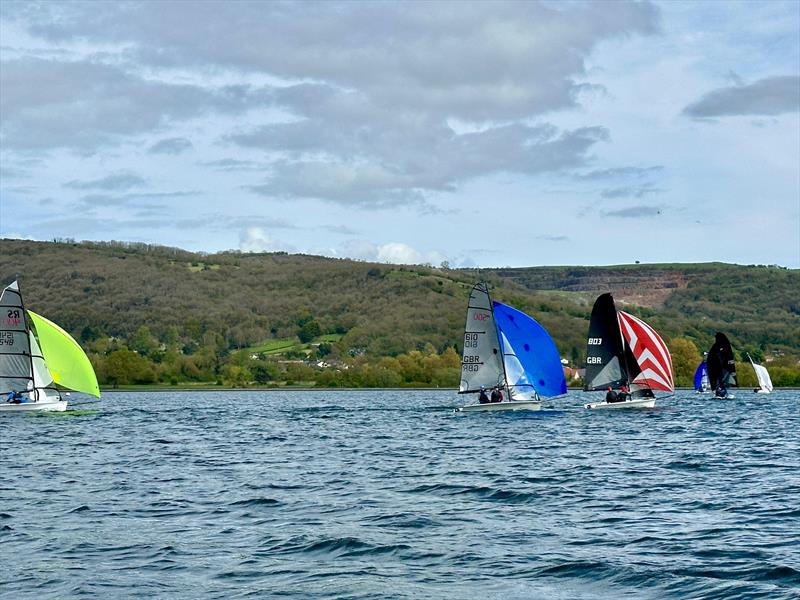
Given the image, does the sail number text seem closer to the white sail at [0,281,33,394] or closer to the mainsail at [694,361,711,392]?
the white sail at [0,281,33,394]

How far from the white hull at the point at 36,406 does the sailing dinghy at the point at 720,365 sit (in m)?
59.1

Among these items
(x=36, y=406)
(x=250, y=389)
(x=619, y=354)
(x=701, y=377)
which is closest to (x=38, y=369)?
(x=36, y=406)

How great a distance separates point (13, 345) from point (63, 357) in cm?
561

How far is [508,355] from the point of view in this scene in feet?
226

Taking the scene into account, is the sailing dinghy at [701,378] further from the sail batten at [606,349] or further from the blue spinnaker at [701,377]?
the sail batten at [606,349]

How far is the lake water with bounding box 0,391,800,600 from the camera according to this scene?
18281 millimetres

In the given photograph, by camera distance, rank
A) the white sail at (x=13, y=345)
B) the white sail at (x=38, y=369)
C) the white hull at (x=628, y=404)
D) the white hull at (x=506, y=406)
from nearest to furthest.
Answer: the white sail at (x=13, y=345)
the white hull at (x=506, y=406)
the white sail at (x=38, y=369)
the white hull at (x=628, y=404)

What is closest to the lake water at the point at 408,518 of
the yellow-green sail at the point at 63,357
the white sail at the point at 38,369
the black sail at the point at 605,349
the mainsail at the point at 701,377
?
the white sail at the point at 38,369

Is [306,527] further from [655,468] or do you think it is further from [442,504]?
[655,468]

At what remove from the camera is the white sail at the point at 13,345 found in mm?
64375

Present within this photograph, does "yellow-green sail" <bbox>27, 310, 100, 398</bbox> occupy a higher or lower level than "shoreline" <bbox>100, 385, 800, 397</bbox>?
higher

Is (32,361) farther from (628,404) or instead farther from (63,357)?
(628,404)

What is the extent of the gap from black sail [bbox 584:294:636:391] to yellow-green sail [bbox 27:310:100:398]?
31.4 m

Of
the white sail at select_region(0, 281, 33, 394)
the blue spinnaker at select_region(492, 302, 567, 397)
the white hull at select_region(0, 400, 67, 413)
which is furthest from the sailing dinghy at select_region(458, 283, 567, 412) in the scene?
the white sail at select_region(0, 281, 33, 394)
